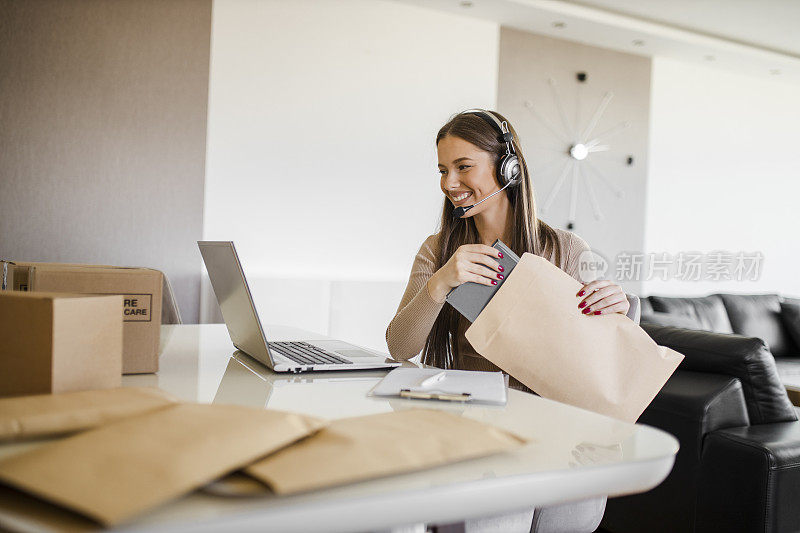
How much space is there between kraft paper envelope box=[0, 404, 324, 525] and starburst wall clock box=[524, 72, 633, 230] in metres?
4.08

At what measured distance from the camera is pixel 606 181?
4.68 m

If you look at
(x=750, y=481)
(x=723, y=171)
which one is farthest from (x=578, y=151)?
(x=750, y=481)

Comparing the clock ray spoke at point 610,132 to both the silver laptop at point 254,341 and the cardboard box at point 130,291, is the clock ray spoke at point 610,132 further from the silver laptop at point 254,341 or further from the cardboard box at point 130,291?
the cardboard box at point 130,291

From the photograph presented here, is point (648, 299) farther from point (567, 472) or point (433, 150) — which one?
point (567, 472)

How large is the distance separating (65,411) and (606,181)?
449 cm

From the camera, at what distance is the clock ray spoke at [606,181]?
4625mm

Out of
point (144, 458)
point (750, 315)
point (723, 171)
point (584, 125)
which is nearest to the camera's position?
point (144, 458)

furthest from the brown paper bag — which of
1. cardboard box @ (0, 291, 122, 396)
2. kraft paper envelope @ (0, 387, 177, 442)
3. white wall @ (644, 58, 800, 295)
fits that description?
white wall @ (644, 58, 800, 295)

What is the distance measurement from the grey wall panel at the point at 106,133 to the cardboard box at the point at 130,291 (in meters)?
2.44

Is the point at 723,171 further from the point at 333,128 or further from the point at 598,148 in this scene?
the point at 333,128

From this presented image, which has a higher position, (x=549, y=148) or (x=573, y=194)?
(x=549, y=148)

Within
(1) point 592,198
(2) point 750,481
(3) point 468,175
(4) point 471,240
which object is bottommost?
(2) point 750,481

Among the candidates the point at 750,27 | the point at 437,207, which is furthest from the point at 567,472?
the point at 750,27

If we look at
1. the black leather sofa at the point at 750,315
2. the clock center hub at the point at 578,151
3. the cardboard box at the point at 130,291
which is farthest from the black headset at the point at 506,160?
the clock center hub at the point at 578,151
